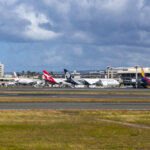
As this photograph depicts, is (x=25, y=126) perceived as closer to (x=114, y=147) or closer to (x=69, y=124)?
(x=69, y=124)

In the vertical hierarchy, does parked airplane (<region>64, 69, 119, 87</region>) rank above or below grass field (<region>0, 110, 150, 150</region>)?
above

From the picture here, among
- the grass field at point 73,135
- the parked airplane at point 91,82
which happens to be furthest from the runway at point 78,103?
the parked airplane at point 91,82

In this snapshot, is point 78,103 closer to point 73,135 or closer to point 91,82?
point 73,135

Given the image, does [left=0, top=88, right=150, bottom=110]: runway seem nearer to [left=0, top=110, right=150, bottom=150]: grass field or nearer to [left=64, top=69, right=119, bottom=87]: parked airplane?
[left=0, top=110, right=150, bottom=150]: grass field

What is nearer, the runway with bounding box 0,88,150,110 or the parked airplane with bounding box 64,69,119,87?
the runway with bounding box 0,88,150,110

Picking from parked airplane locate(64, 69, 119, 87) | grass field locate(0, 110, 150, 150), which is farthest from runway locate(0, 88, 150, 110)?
parked airplane locate(64, 69, 119, 87)

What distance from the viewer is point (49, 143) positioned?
17406 mm

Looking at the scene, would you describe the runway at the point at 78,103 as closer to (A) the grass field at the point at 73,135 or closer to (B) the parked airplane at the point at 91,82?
(A) the grass field at the point at 73,135

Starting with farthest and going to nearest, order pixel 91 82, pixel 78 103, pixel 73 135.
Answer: pixel 91 82
pixel 78 103
pixel 73 135

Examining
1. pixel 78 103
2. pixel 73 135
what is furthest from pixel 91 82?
pixel 73 135

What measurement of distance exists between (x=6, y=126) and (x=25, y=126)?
4.72 feet

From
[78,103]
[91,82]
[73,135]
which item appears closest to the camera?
[73,135]

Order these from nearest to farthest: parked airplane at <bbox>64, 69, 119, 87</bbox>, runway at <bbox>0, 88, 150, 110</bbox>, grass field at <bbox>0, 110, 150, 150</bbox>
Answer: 1. grass field at <bbox>0, 110, 150, 150</bbox>
2. runway at <bbox>0, 88, 150, 110</bbox>
3. parked airplane at <bbox>64, 69, 119, 87</bbox>

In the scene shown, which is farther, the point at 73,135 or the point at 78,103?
the point at 78,103
